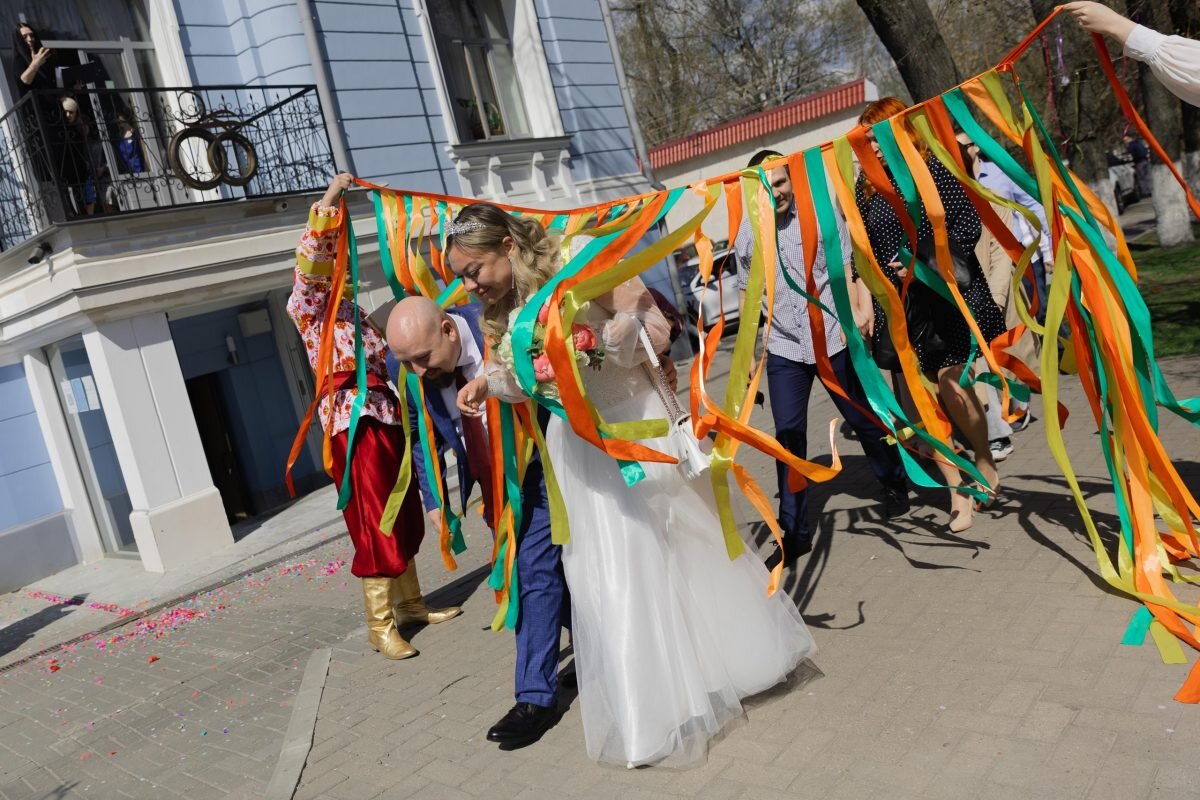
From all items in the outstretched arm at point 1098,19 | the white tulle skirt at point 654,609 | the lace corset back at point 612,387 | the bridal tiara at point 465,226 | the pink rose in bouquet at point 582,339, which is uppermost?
the outstretched arm at point 1098,19

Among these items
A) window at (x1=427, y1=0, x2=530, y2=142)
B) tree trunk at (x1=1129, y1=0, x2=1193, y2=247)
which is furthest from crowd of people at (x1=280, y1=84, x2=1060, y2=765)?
tree trunk at (x1=1129, y1=0, x2=1193, y2=247)

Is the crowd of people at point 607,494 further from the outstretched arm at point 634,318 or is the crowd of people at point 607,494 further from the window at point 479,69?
the window at point 479,69

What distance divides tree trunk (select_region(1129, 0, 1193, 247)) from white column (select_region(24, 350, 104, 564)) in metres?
14.2

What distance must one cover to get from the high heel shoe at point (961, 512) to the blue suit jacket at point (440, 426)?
2361mm

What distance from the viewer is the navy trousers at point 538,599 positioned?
385 centimetres

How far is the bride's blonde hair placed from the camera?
3703 millimetres

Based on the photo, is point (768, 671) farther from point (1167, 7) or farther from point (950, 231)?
point (1167, 7)

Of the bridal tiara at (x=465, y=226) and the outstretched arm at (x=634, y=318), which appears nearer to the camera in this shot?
the outstretched arm at (x=634, y=318)

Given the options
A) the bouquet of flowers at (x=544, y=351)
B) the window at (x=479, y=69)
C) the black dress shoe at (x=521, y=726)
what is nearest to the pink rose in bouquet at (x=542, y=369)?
the bouquet of flowers at (x=544, y=351)

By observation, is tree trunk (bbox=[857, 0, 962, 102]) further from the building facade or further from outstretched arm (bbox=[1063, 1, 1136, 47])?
outstretched arm (bbox=[1063, 1, 1136, 47])

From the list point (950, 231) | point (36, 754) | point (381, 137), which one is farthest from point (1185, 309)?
point (36, 754)

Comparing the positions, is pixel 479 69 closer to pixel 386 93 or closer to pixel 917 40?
pixel 386 93

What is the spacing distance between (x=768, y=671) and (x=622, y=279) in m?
1.47

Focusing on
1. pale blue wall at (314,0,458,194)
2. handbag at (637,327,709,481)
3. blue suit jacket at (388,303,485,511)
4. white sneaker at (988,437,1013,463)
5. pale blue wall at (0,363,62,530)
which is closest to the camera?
handbag at (637,327,709,481)
